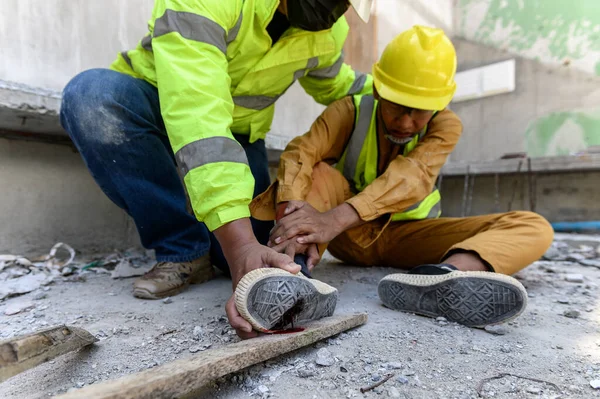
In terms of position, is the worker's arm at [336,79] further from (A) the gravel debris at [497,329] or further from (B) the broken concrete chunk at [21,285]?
(B) the broken concrete chunk at [21,285]

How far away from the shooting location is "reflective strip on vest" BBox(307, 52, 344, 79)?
197 cm

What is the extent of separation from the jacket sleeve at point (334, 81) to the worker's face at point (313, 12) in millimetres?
Result: 332

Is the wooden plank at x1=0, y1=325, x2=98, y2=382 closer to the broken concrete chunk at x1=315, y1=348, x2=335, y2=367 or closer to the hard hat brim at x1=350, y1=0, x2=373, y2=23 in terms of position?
the broken concrete chunk at x1=315, y1=348, x2=335, y2=367

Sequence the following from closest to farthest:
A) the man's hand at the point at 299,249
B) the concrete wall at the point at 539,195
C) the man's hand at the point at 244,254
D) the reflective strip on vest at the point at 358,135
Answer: the man's hand at the point at 244,254
the man's hand at the point at 299,249
the reflective strip on vest at the point at 358,135
the concrete wall at the point at 539,195

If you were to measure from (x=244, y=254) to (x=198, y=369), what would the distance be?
39 centimetres

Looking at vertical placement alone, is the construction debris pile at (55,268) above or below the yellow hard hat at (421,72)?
below

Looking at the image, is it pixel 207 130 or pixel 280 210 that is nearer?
pixel 207 130

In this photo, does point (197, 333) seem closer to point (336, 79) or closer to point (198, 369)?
point (198, 369)

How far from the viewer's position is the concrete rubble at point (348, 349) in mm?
895

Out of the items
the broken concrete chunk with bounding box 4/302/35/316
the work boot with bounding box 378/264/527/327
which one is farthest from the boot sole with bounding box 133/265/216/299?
the work boot with bounding box 378/264/527/327

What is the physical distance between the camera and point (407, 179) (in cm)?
163

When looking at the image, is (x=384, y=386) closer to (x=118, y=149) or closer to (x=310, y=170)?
(x=310, y=170)

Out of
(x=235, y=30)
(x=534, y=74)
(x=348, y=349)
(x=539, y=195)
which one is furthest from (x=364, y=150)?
(x=534, y=74)

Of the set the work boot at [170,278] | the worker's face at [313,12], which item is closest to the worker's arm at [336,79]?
the worker's face at [313,12]
